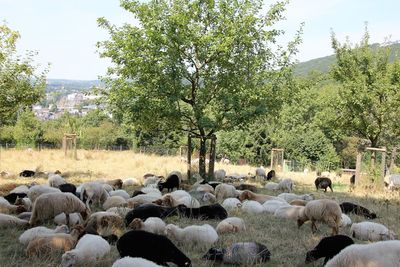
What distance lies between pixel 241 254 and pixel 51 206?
3.99 metres

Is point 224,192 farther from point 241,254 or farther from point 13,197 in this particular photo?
point 241,254

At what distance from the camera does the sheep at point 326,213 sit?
783cm

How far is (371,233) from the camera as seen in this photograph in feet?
25.9

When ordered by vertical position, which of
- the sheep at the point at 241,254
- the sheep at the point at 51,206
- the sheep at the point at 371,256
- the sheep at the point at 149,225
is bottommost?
the sheep at the point at 241,254

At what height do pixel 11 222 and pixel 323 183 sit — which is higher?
pixel 323 183

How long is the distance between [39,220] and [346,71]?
1948cm

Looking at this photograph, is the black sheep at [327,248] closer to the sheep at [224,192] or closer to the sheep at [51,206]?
the sheep at [51,206]

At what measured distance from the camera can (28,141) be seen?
50688mm

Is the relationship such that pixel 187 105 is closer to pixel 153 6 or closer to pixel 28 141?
pixel 153 6

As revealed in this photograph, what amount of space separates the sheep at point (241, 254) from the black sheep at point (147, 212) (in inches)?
100

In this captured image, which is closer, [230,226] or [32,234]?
[32,234]

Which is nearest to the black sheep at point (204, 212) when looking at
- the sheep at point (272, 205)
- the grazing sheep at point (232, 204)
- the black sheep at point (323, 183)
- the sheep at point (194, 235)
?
the grazing sheep at point (232, 204)

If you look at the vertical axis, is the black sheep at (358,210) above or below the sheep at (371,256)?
below

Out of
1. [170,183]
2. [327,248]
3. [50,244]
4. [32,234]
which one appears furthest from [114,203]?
[327,248]
